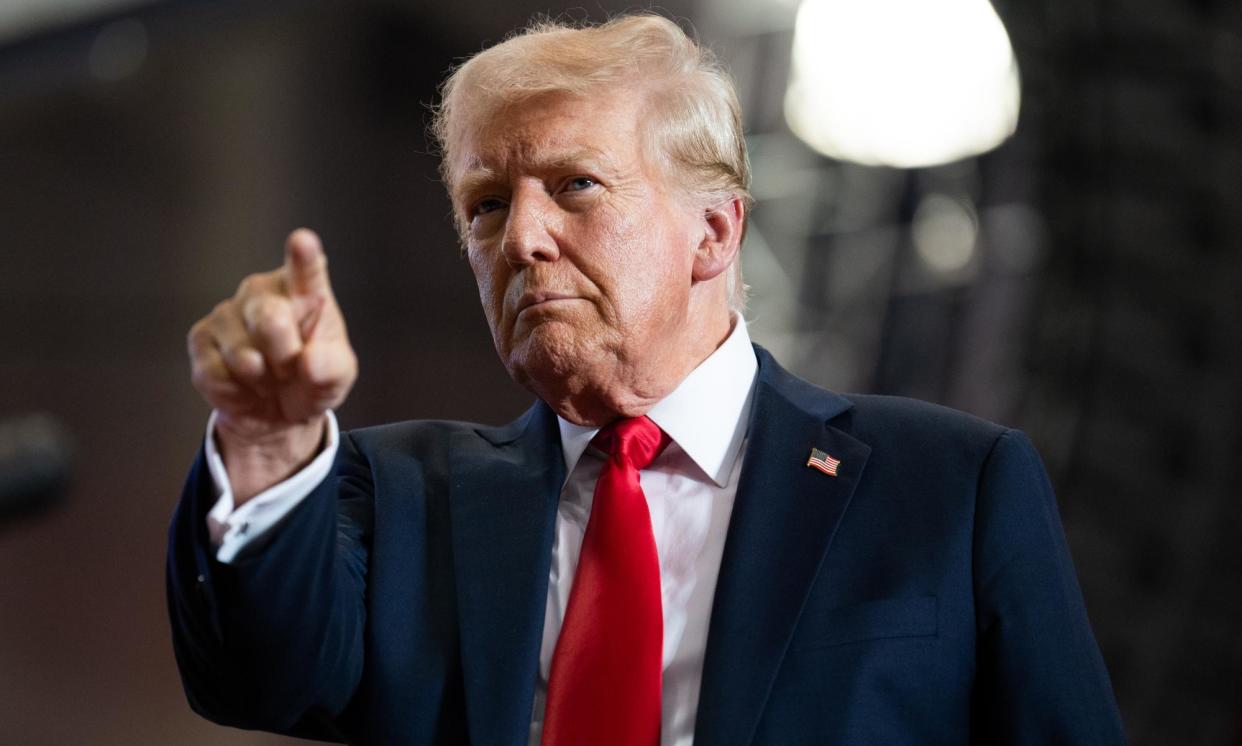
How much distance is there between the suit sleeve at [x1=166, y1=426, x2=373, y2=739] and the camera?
128cm

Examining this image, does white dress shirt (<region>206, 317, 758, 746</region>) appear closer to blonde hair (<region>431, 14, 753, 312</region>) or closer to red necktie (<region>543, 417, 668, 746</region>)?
red necktie (<region>543, 417, 668, 746</region>)

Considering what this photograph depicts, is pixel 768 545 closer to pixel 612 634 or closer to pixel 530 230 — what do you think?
pixel 612 634

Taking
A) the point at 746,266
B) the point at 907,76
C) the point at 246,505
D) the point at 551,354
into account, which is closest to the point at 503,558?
the point at 551,354

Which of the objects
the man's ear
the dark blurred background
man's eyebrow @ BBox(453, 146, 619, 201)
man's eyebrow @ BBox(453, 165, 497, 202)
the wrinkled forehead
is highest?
the wrinkled forehead

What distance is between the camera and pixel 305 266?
114 cm

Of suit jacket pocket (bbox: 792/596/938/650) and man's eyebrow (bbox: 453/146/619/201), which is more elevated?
man's eyebrow (bbox: 453/146/619/201)

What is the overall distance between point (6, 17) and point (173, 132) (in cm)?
188

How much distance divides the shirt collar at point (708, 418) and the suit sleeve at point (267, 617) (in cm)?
34

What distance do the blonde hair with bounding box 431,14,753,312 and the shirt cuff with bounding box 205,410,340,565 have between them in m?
0.53

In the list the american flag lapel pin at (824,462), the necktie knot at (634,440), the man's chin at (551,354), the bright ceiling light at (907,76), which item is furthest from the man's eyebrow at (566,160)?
the bright ceiling light at (907,76)

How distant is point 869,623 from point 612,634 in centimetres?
26

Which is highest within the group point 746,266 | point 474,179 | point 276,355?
point 474,179

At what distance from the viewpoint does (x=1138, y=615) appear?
3.97m

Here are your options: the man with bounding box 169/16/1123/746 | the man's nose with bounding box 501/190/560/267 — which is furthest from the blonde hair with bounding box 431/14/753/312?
the man's nose with bounding box 501/190/560/267
